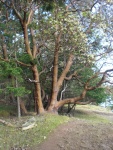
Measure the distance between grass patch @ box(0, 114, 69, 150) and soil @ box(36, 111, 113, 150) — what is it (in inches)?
10.0

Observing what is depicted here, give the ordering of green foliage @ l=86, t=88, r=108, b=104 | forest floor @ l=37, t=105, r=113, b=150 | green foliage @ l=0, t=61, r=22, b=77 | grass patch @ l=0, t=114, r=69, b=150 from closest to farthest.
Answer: forest floor @ l=37, t=105, r=113, b=150, grass patch @ l=0, t=114, r=69, b=150, green foliage @ l=0, t=61, r=22, b=77, green foliage @ l=86, t=88, r=108, b=104

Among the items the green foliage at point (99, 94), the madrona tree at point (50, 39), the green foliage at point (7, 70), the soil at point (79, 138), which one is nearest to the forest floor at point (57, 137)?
the soil at point (79, 138)

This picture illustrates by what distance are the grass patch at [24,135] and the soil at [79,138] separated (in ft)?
0.84

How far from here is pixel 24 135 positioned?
678 cm

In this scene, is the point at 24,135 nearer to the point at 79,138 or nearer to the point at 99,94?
the point at 79,138

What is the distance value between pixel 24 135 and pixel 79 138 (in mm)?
1760

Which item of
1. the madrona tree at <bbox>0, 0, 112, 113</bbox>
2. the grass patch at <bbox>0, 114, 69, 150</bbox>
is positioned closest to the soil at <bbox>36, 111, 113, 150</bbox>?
the grass patch at <bbox>0, 114, 69, 150</bbox>

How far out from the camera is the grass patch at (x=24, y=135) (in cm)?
621

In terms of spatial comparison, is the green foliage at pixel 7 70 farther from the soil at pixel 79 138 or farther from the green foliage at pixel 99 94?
the green foliage at pixel 99 94

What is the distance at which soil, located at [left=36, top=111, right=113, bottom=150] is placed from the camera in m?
6.07

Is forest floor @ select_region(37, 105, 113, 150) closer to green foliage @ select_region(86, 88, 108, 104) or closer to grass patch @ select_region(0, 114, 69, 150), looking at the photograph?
grass patch @ select_region(0, 114, 69, 150)

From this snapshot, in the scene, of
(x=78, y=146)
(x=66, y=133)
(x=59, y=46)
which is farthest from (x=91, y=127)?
(x=59, y=46)

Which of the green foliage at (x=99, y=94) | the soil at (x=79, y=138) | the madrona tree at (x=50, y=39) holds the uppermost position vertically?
the madrona tree at (x=50, y=39)

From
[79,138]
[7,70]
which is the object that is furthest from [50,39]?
[79,138]
